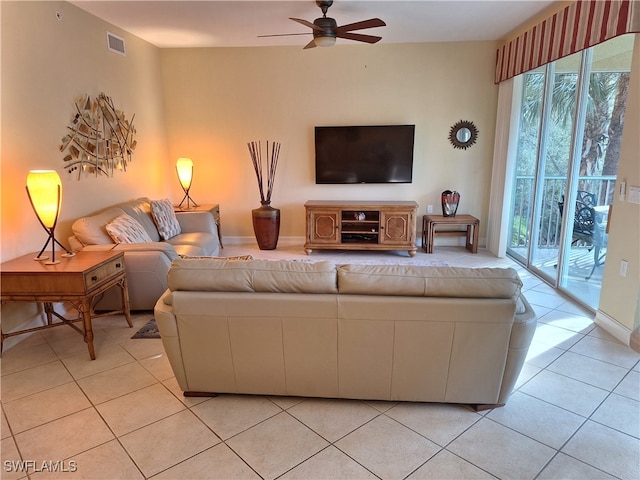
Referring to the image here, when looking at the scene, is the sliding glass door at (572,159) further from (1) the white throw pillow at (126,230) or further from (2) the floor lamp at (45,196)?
(2) the floor lamp at (45,196)

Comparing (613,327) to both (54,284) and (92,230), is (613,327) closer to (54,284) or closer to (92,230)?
(54,284)

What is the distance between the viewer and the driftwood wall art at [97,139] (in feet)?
12.1

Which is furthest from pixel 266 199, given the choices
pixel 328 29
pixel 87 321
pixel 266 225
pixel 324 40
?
pixel 87 321

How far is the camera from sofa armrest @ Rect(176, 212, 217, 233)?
483 centimetres

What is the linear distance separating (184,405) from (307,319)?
2.95 feet

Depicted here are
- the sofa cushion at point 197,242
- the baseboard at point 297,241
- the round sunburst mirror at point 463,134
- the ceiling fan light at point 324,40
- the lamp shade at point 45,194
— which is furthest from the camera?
the baseboard at point 297,241

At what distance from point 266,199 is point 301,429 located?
3985 mm

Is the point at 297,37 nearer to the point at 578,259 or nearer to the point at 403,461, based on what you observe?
the point at 578,259

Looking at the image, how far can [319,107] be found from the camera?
18.3 feet

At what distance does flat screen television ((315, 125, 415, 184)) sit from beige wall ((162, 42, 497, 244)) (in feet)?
0.51

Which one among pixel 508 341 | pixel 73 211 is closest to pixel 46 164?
pixel 73 211

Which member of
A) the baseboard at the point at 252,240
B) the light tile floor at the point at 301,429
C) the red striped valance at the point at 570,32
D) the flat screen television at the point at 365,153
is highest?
the red striped valance at the point at 570,32

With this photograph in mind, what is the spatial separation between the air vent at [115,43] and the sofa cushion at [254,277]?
3442mm

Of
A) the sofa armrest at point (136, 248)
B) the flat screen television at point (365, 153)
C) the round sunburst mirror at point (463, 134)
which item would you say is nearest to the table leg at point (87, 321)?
the sofa armrest at point (136, 248)
